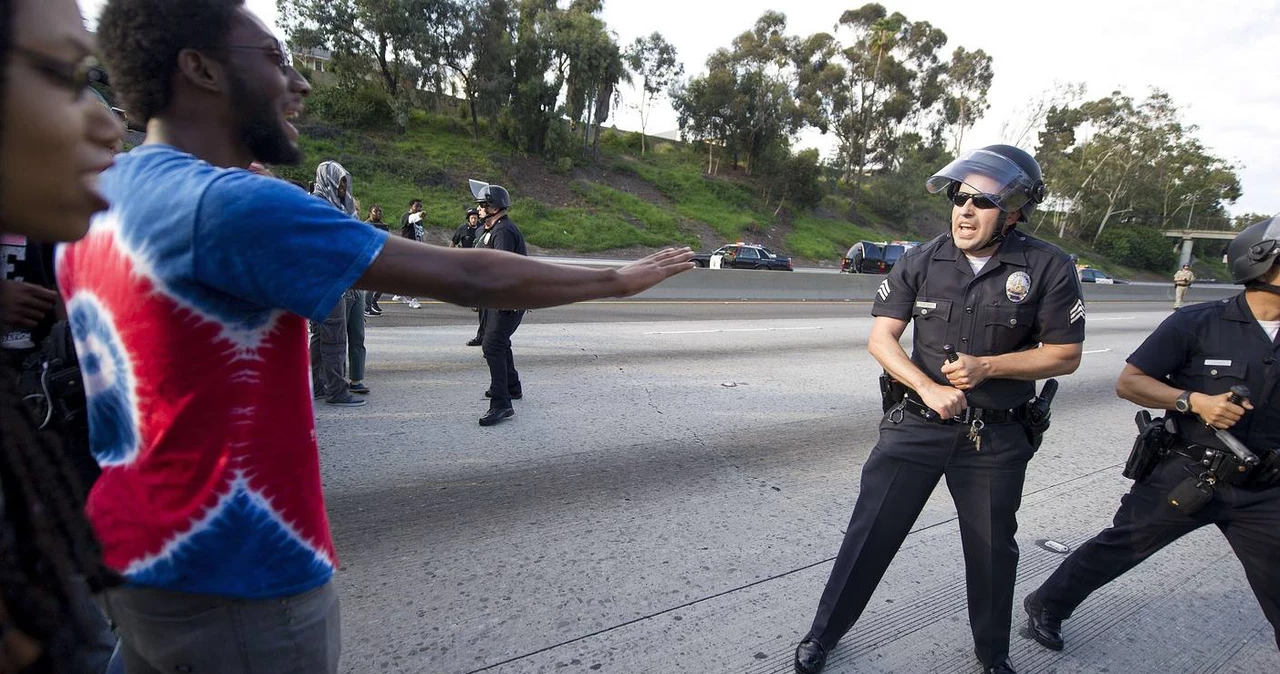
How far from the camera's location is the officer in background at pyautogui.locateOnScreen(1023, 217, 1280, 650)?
2.69 metres

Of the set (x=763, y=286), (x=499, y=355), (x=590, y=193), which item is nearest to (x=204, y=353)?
(x=499, y=355)

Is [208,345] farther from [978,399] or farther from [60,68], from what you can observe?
[978,399]

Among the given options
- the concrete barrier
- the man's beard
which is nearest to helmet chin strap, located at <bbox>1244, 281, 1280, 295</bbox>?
the man's beard

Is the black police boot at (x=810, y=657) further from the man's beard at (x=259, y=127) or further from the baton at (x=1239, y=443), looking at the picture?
the man's beard at (x=259, y=127)

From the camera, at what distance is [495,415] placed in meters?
5.83

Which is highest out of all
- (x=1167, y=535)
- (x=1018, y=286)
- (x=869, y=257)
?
(x=1018, y=286)

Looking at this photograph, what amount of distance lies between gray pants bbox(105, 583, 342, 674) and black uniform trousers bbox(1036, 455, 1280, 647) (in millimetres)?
3071

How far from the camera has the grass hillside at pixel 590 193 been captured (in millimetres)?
33062

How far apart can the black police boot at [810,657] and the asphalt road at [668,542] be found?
0.36 feet

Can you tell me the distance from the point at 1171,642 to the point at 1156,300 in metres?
35.9

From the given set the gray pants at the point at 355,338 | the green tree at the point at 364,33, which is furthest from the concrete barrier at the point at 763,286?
the green tree at the point at 364,33

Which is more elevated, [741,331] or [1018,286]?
[1018,286]

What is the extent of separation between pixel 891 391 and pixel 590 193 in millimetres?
37986

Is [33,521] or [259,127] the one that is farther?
[259,127]
